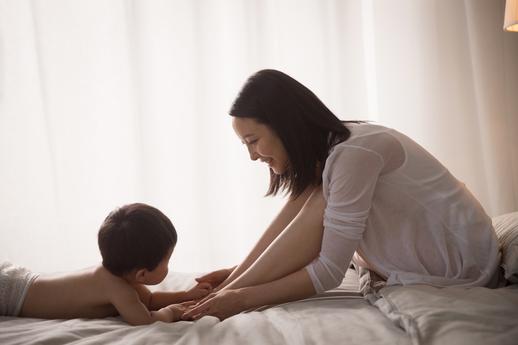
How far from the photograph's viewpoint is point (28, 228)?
8.79 feet

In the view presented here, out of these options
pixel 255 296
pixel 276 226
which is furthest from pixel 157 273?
pixel 276 226

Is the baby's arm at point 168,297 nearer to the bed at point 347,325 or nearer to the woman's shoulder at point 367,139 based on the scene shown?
the bed at point 347,325

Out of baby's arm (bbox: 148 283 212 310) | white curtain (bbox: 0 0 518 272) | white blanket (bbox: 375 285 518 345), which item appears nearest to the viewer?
white blanket (bbox: 375 285 518 345)

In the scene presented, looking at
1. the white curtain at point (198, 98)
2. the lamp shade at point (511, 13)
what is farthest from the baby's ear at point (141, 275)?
the lamp shade at point (511, 13)

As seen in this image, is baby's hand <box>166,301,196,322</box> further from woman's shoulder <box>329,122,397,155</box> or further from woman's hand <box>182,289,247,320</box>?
woman's shoulder <box>329,122,397,155</box>

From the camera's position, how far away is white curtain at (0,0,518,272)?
8.76 ft

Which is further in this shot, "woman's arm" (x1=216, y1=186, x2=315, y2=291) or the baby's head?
"woman's arm" (x1=216, y1=186, x2=315, y2=291)

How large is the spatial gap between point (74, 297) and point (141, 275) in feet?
0.56

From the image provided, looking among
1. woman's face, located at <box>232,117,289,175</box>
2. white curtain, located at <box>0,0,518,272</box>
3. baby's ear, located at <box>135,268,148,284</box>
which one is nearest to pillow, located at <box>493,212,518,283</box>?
woman's face, located at <box>232,117,289,175</box>

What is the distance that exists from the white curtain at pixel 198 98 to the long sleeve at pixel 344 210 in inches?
57.0

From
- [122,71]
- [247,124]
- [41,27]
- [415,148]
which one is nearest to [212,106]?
[122,71]

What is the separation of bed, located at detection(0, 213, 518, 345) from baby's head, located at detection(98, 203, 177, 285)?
0.16 meters

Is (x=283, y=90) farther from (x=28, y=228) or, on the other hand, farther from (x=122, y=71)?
(x=28, y=228)

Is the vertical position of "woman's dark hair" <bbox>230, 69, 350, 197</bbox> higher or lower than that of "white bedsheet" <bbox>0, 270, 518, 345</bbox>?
higher
